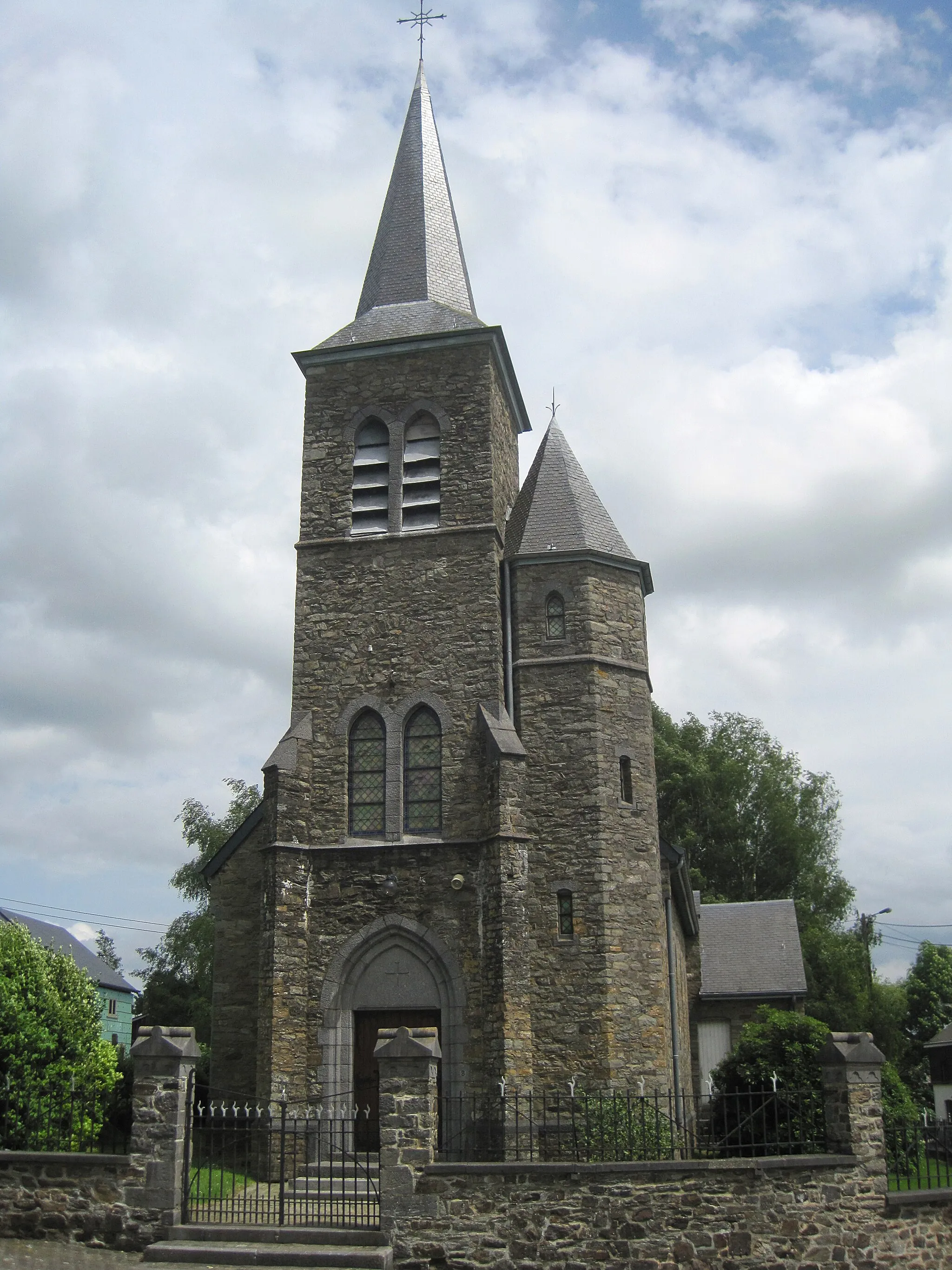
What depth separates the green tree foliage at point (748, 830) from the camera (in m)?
40.0

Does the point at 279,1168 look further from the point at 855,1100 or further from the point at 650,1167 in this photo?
the point at 855,1100

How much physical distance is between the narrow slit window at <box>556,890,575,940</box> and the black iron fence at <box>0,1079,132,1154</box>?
6.50 metres

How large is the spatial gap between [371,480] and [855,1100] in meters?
12.7

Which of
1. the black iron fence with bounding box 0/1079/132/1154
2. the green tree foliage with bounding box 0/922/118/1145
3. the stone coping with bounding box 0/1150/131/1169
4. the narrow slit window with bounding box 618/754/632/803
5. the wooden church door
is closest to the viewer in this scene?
the stone coping with bounding box 0/1150/131/1169

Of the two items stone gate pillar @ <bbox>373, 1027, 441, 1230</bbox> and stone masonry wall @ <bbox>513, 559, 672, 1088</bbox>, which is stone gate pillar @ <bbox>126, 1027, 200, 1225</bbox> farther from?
stone masonry wall @ <bbox>513, 559, 672, 1088</bbox>

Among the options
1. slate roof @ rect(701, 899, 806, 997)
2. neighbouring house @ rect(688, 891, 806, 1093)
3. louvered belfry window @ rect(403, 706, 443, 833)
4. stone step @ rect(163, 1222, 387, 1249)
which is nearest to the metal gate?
stone step @ rect(163, 1222, 387, 1249)

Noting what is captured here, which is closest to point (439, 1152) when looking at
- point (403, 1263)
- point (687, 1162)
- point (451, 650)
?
point (403, 1263)

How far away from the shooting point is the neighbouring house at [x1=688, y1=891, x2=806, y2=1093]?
26.1 metres

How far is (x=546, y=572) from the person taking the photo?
19.2 meters

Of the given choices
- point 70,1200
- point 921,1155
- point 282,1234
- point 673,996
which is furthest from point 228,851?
point 921,1155

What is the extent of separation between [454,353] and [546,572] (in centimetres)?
451

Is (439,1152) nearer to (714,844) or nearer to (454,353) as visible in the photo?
(454,353)

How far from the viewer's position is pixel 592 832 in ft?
57.2

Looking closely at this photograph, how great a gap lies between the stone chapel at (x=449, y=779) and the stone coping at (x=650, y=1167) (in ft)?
14.1
